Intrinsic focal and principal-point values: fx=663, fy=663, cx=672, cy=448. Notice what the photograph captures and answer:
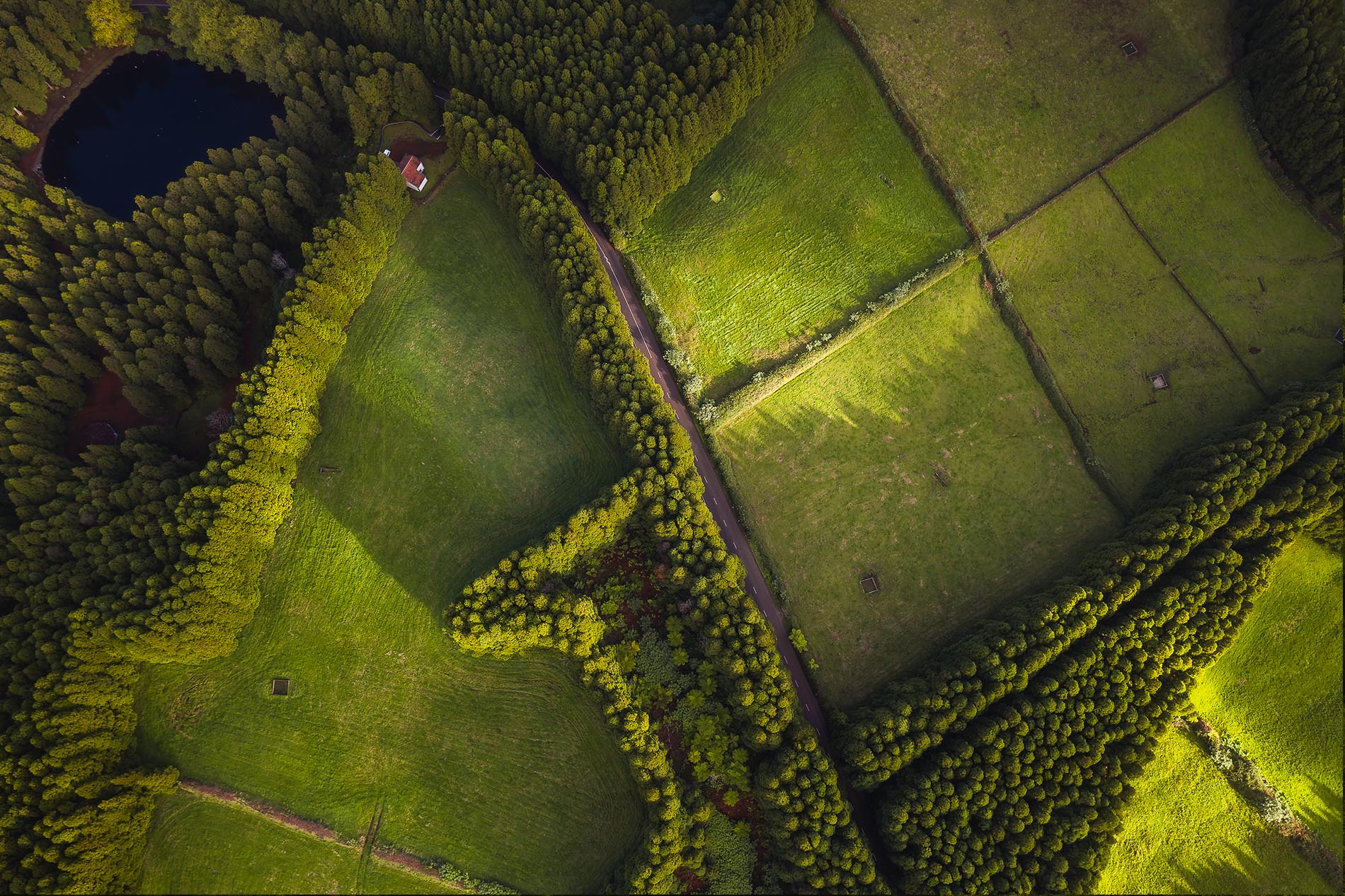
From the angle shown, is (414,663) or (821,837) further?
(414,663)

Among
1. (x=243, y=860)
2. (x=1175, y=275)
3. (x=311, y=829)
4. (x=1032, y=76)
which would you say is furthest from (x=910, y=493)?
(x=243, y=860)

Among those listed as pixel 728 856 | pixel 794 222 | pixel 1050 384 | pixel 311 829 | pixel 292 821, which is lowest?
pixel 292 821

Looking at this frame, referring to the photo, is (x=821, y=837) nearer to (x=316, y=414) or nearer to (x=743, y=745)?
(x=743, y=745)

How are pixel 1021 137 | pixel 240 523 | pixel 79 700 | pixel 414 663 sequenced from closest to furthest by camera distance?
1. pixel 79 700
2. pixel 240 523
3. pixel 414 663
4. pixel 1021 137

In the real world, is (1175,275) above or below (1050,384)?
above

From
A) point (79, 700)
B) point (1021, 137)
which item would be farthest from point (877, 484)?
point (79, 700)

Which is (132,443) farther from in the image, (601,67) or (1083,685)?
(1083,685)
